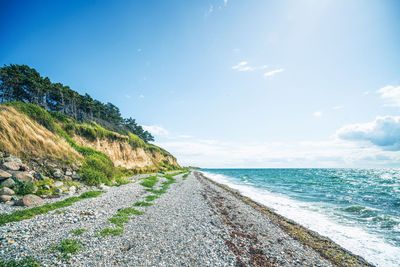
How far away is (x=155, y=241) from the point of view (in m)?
8.30

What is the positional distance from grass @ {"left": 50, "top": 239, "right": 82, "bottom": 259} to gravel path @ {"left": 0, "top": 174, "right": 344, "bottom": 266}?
0.22 meters

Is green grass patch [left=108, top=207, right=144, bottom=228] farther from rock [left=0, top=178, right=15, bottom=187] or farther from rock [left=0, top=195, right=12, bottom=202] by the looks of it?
rock [left=0, top=178, right=15, bottom=187]

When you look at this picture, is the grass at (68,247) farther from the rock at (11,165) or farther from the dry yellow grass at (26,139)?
the dry yellow grass at (26,139)

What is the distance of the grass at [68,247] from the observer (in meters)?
6.47

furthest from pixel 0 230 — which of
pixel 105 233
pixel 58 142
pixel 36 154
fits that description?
pixel 58 142

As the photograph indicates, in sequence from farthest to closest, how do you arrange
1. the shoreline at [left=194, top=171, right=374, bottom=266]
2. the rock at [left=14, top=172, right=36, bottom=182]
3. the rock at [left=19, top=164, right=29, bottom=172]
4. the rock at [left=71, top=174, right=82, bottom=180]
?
1. the rock at [left=71, top=174, right=82, bottom=180]
2. the rock at [left=19, top=164, right=29, bottom=172]
3. the rock at [left=14, top=172, right=36, bottom=182]
4. the shoreline at [left=194, top=171, right=374, bottom=266]

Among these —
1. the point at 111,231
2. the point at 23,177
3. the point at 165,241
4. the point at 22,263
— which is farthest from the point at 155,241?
the point at 23,177

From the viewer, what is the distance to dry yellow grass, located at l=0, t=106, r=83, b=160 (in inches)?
603

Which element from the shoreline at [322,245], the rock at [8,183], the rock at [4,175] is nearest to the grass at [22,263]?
the rock at [8,183]

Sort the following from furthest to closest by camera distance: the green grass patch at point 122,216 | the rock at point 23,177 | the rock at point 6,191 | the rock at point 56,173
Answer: the rock at point 56,173 < the rock at point 23,177 < the rock at point 6,191 < the green grass patch at point 122,216

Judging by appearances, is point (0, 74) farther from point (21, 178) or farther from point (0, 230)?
point (0, 230)

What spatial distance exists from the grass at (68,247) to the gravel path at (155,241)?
217 mm

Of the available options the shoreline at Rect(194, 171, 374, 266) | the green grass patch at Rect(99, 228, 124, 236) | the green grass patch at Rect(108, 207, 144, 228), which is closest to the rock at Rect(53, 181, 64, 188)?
the green grass patch at Rect(108, 207, 144, 228)

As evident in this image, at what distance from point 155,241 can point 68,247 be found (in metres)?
3.77
